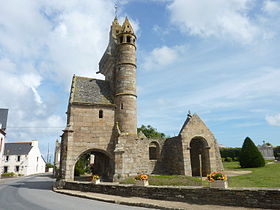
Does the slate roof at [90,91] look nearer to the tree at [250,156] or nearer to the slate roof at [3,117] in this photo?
the tree at [250,156]

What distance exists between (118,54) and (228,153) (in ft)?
101

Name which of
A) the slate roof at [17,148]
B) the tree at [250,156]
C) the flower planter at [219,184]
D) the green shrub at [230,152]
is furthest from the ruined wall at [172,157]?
the slate roof at [17,148]

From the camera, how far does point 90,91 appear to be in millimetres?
19875

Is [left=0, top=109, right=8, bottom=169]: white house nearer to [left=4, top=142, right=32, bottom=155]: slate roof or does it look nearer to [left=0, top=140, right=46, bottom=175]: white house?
[left=0, top=140, right=46, bottom=175]: white house

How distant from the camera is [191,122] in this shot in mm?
17969

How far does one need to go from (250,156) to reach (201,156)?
7.48 metres

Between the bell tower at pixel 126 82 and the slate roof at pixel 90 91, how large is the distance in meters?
1.13

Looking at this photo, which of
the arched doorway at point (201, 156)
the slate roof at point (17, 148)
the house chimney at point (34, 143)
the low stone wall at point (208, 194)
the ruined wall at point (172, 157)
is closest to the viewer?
the low stone wall at point (208, 194)

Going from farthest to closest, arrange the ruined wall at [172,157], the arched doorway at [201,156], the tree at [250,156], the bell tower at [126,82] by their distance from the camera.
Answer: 1. the tree at [250,156]
2. the bell tower at [126,82]
3. the arched doorway at [201,156]
4. the ruined wall at [172,157]

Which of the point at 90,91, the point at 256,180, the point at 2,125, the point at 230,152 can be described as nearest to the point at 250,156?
the point at 256,180

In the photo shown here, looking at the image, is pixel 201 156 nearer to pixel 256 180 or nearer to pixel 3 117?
pixel 256 180

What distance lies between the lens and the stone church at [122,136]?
16.9m

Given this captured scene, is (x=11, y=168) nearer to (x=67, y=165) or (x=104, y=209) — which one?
(x=67, y=165)

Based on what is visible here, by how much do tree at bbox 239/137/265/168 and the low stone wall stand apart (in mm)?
16936
